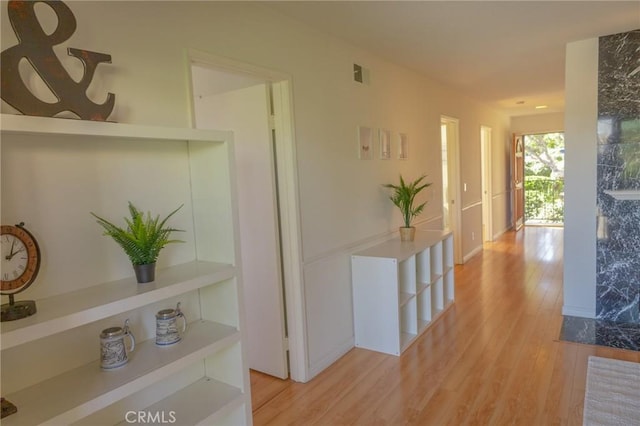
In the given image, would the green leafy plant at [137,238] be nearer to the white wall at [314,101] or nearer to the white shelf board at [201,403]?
the white wall at [314,101]

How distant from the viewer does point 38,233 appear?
53.6 inches

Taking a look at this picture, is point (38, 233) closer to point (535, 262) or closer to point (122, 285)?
point (122, 285)

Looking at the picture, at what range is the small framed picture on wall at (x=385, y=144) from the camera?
3715 millimetres

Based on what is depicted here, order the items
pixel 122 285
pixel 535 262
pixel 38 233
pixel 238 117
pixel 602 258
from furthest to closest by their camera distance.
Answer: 1. pixel 535 262
2. pixel 602 258
3. pixel 238 117
4. pixel 122 285
5. pixel 38 233

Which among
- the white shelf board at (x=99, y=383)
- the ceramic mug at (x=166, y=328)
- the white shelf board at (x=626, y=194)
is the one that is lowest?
the white shelf board at (x=99, y=383)

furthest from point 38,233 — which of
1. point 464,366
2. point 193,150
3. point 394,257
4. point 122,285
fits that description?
point 464,366

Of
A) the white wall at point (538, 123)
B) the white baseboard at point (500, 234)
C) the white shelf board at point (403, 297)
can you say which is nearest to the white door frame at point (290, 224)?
the white shelf board at point (403, 297)

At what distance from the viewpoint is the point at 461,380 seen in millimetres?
2682

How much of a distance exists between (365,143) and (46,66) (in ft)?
8.27

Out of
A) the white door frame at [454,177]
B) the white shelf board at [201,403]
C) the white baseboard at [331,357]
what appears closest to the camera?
the white shelf board at [201,403]

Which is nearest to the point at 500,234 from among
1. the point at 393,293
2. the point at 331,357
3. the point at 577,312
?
the point at 577,312

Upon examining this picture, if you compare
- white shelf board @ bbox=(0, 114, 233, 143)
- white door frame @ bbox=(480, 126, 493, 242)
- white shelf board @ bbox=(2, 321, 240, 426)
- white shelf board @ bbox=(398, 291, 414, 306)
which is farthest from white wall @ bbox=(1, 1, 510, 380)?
white door frame @ bbox=(480, 126, 493, 242)

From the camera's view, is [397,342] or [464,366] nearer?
[464,366]

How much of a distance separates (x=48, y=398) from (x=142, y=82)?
1212mm
